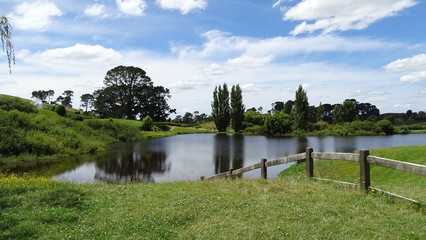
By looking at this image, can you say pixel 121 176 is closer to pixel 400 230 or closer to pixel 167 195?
pixel 167 195

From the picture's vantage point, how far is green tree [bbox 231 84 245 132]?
94.7 metres

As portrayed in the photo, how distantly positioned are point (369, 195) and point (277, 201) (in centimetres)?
243

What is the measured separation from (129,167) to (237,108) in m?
66.3

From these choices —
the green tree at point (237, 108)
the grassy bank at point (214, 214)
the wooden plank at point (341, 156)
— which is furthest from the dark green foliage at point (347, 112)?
the grassy bank at point (214, 214)

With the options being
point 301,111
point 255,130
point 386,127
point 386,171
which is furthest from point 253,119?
point 386,171

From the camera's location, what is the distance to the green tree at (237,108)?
311 ft

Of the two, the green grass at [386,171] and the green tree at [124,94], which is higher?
the green tree at [124,94]

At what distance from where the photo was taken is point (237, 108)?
9494cm

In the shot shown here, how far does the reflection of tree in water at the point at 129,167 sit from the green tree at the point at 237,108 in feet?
192

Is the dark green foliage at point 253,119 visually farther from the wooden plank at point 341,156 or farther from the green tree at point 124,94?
the wooden plank at point 341,156

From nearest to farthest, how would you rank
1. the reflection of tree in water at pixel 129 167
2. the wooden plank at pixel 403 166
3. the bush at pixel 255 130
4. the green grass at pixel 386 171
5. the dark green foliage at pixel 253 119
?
the wooden plank at pixel 403 166
the green grass at pixel 386 171
the reflection of tree in water at pixel 129 167
the bush at pixel 255 130
the dark green foliage at pixel 253 119

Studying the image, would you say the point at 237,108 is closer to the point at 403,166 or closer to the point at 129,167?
the point at 129,167

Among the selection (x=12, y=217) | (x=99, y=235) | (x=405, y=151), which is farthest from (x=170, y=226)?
(x=405, y=151)

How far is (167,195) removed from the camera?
29.1 ft
